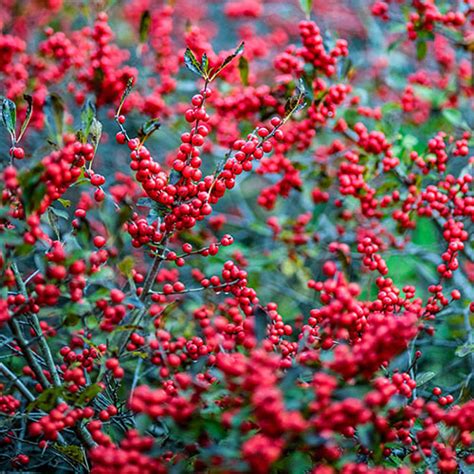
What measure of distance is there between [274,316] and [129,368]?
627 millimetres

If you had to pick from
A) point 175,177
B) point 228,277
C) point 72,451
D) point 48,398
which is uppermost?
point 175,177

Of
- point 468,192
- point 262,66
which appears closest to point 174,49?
point 262,66

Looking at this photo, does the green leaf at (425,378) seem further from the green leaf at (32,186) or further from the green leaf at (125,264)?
the green leaf at (32,186)

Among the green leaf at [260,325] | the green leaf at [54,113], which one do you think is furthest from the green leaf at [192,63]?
the green leaf at [260,325]

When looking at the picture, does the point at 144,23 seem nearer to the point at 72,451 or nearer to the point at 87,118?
the point at 87,118

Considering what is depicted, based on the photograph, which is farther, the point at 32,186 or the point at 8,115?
the point at 8,115

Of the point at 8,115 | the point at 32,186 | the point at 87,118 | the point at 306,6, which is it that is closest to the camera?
the point at 32,186

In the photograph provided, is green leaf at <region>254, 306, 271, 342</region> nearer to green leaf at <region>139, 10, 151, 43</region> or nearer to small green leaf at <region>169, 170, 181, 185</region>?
small green leaf at <region>169, 170, 181, 185</region>

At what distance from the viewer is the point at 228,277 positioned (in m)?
1.84

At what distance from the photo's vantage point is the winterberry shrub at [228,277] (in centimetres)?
133

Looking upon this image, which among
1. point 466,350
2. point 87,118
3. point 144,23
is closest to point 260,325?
point 87,118

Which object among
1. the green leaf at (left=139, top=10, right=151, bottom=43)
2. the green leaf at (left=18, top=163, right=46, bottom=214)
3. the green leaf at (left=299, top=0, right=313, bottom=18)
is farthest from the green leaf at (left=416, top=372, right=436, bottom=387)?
the green leaf at (left=139, top=10, right=151, bottom=43)

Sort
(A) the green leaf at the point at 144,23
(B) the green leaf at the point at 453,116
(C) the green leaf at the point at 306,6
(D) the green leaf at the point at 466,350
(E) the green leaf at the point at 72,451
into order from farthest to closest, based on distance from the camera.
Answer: (B) the green leaf at the point at 453,116
(A) the green leaf at the point at 144,23
(C) the green leaf at the point at 306,6
(D) the green leaf at the point at 466,350
(E) the green leaf at the point at 72,451

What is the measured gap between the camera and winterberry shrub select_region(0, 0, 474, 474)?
4.37 ft
